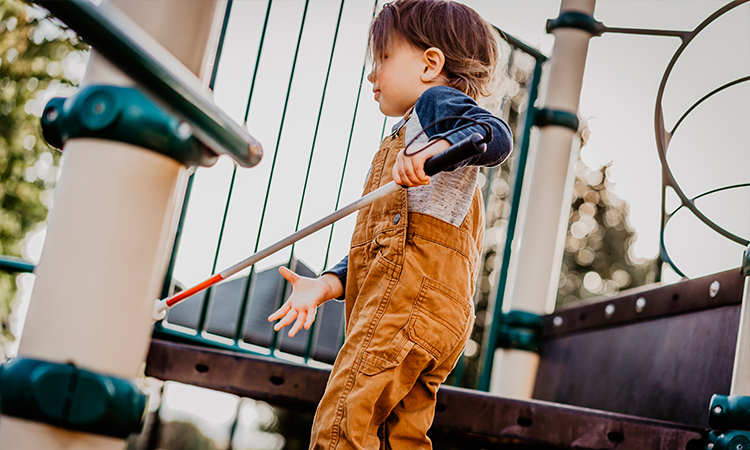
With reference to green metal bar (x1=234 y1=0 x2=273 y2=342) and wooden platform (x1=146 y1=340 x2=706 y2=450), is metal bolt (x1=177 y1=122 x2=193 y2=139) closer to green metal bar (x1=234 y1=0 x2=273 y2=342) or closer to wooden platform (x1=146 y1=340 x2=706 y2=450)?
wooden platform (x1=146 y1=340 x2=706 y2=450)

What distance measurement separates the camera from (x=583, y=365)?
2248 millimetres

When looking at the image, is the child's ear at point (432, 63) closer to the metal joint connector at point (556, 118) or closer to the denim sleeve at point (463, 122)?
the denim sleeve at point (463, 122)

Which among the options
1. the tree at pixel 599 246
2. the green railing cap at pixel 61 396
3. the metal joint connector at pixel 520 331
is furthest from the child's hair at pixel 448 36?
the tree at pixel 599 246

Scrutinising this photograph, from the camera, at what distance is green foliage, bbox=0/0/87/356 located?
26.4ft

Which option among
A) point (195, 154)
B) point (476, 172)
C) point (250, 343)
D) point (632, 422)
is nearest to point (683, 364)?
point (632, 422)

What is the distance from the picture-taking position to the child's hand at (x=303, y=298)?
1380mm

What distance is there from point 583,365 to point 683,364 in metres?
0.52

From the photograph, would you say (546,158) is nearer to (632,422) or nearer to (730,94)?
(730,94)

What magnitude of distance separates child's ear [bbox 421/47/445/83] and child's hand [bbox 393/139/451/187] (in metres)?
0.36

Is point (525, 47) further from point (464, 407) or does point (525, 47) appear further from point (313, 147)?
point (464, 407)

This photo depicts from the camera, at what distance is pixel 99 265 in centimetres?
66

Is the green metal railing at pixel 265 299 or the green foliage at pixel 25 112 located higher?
the green foliage at pixel 25 112

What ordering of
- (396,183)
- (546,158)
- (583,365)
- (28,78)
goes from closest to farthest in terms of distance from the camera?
(396,183) → (583,365) → (546,158) → (28,78)

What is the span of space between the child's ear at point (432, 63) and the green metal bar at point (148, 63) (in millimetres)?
905
